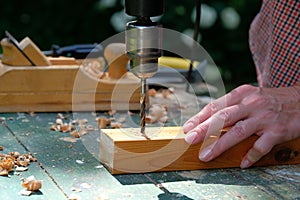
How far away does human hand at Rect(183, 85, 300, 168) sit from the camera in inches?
62.4

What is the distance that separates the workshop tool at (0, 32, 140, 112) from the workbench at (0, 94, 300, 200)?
275mm

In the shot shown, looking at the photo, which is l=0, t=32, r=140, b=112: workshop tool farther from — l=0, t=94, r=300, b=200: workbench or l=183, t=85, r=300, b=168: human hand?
l=183, t=85, r=300, b=168: human hand

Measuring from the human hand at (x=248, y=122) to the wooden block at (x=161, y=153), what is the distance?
2 cm

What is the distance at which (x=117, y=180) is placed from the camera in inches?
58.6

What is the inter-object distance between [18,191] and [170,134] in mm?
358

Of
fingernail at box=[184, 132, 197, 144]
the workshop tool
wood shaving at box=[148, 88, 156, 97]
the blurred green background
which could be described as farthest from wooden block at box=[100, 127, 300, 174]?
the blurred green background

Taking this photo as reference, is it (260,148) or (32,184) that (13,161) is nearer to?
(32,184)

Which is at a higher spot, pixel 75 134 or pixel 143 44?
pixel 143 44

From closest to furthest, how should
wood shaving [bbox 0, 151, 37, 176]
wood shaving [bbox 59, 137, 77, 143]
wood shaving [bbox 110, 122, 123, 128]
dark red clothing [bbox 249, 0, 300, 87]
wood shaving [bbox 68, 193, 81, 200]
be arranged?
wood shaving [bbox 68, 193, 81, 200] → wood shaving [bbox 0, 151, 37, 176] → wood shaving [bbox 59, 137, 77, 143] → wood shaving [bbox 110, 122, 123, 128] → dark red clothing [bbox 249, 0, 300, 87]

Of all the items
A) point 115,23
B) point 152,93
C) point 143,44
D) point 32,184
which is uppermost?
point 143,44

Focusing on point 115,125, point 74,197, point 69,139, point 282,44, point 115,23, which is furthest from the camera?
point 115,23

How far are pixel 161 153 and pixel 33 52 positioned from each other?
0.62 meters

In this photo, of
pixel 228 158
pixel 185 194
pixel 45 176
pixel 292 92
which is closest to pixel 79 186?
pixel 45 176

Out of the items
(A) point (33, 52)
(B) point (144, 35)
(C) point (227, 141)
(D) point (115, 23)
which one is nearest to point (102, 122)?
(A) point (33, 52)
